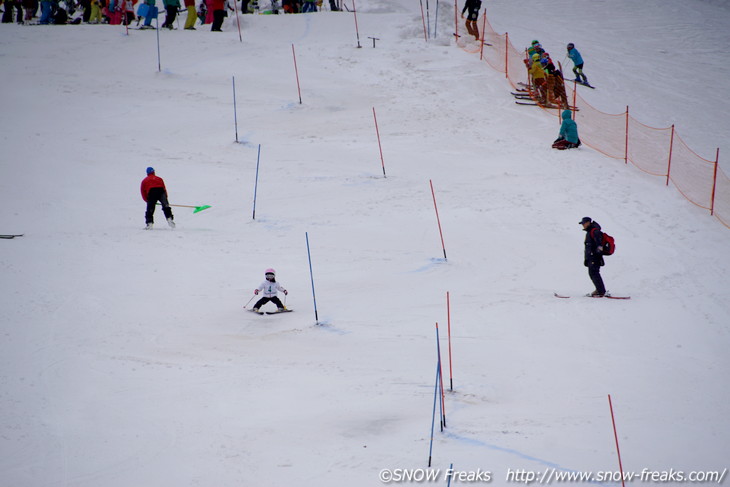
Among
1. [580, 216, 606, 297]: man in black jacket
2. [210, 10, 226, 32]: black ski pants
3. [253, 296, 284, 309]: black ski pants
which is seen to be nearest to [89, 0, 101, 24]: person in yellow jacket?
[210, 10, 226, 32]: black ski pants

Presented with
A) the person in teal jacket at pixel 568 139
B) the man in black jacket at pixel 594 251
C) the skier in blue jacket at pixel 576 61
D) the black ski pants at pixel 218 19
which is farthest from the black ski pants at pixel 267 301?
the black ski pants at pixel 218 19

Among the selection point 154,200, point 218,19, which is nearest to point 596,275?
point 154,200

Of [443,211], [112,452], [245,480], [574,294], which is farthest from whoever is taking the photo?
[443,211]

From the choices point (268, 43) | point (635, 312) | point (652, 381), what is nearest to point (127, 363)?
point (652, 381)

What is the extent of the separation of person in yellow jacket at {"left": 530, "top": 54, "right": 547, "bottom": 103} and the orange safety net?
795mm

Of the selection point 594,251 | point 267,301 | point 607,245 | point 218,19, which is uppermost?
point 218,19

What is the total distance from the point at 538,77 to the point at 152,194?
1336 centimetres

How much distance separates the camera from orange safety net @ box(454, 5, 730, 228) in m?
17.2

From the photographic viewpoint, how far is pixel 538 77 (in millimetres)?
A: 23047

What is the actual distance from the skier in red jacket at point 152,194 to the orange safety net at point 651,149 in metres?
11.5

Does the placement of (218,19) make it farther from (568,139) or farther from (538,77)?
(568,139)

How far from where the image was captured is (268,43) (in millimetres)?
27297

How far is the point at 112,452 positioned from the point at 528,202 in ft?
38.1

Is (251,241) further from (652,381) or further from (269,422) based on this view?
(652,381)
